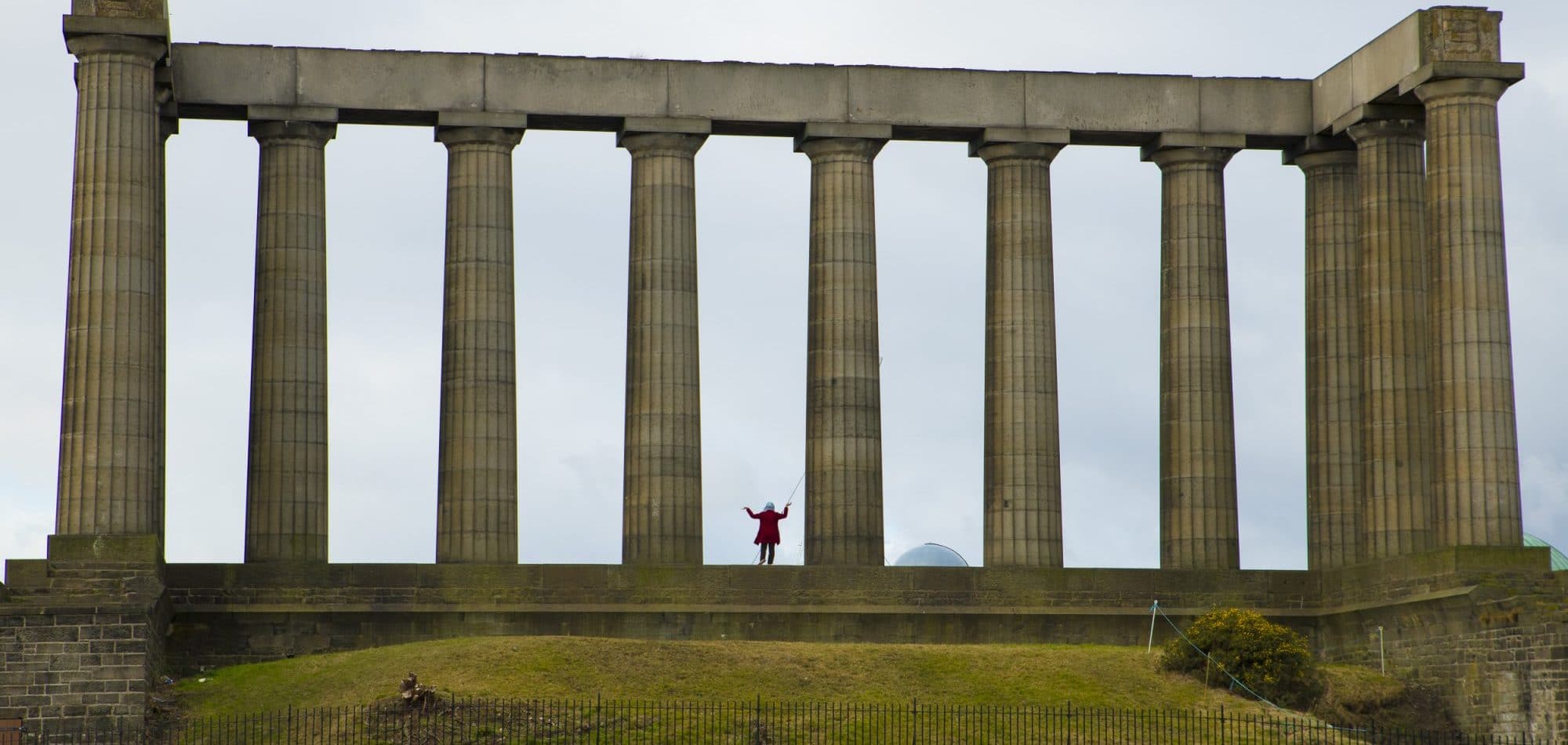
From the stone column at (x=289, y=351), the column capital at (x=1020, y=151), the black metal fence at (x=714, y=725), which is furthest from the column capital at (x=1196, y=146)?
the stone column at (x=289, y=351)

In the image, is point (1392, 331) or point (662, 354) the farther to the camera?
point (1392, 331)

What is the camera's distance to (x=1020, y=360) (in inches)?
2672

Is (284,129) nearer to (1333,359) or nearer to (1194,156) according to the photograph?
(1194,156)

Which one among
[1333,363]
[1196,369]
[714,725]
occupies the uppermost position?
[1333,363]

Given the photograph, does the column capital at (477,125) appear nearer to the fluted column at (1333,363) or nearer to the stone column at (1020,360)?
the stone column at (1020,360)

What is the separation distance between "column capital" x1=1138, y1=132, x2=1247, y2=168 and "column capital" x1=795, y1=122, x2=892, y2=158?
6746 millimetres

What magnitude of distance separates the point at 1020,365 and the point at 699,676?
15031mm

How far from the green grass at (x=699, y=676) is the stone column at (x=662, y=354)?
689cm

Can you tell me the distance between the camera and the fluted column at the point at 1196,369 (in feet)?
222

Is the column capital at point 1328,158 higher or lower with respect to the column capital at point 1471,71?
lower

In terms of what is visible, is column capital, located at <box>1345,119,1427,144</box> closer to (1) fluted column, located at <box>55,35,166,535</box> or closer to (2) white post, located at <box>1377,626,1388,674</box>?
(2) white post, located at <box>1377,626,1388,674</box>

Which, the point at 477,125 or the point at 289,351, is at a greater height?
the point at 477,125

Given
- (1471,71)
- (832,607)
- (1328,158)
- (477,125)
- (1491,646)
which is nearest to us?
(1491,646)

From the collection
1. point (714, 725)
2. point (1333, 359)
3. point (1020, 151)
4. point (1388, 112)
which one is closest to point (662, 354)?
point (1020, 151)
